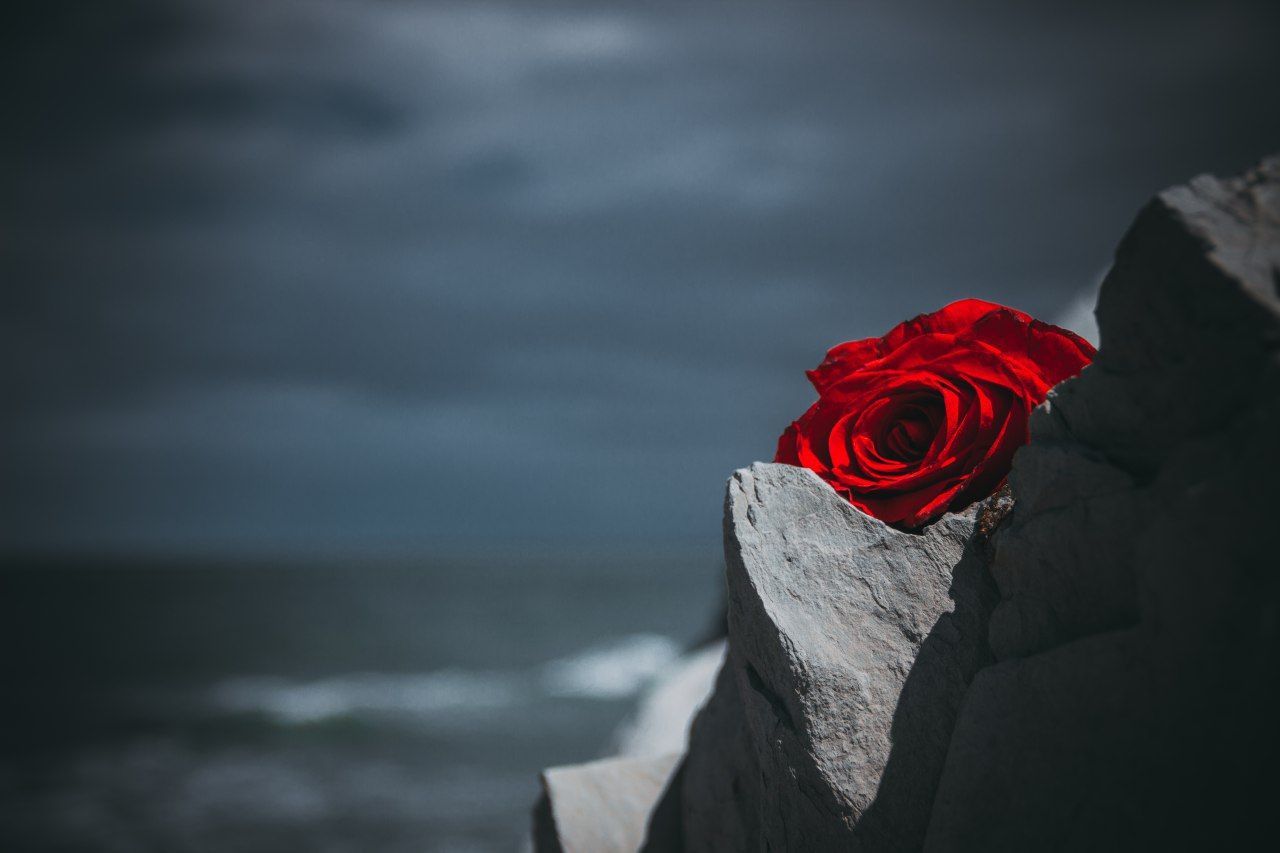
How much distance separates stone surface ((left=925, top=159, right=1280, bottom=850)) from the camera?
112 cm

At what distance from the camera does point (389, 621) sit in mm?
50844

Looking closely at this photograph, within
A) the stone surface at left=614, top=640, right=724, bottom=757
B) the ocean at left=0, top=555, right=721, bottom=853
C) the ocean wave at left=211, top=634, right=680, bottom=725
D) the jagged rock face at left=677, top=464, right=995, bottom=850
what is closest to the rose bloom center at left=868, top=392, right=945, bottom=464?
the jagged rock face at left=677, top=464, right=995, bottom=850

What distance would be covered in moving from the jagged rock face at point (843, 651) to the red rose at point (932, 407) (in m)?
0.08

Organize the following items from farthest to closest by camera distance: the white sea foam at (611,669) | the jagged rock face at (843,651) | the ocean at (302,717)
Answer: the white sea foam at (611,669) → the ocean at (302,717) → the jagged rock face at (843,651)

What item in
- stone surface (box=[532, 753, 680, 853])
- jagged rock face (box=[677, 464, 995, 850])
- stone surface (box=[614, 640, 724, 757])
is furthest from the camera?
stone surface (box=[614, 640, 724, 757])

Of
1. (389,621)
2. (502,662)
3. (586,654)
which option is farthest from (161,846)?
(389,621)

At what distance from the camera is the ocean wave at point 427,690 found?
25.9 metres

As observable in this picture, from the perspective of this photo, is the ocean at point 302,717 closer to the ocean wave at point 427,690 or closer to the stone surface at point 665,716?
the ocean wave at point 427,690

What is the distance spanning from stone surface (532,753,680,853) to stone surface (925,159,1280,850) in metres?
1.21

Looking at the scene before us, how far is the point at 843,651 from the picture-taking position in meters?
1.72

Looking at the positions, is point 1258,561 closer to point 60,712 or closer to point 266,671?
point 60,712

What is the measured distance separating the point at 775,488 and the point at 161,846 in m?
15.9

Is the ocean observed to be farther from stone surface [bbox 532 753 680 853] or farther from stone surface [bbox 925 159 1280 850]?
stone surface [bbox 925 159 1280 850]

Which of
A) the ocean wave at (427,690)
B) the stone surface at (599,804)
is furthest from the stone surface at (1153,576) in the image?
the ocean wave at (427,690)
